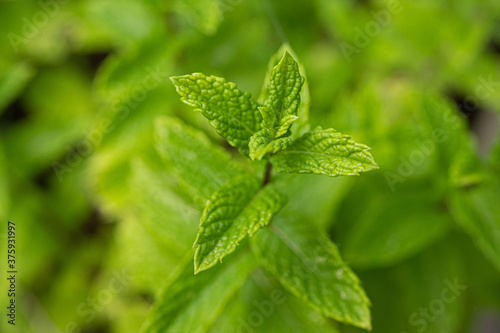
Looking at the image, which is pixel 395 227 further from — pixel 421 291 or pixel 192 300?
pixel 192 300

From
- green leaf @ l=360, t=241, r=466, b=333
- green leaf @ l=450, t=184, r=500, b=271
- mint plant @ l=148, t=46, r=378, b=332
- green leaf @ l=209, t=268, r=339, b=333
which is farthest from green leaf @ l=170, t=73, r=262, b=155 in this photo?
green leaf @ l=360, t=241, r=466, b=333

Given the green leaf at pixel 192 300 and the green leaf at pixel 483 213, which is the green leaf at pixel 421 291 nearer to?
the green leaf at pixel 483 213

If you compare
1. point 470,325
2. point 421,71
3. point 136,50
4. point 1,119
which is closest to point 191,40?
point 136,50

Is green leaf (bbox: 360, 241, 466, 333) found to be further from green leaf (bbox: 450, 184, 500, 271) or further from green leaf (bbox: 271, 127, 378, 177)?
green leaf (bbox: 271, 127, 378, 177)

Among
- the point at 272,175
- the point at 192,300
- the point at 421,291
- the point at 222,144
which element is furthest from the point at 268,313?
the point at 222,144

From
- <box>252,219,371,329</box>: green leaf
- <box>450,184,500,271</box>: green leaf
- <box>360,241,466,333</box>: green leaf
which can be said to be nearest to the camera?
<box>252,219,371,329</box>: green leaf
